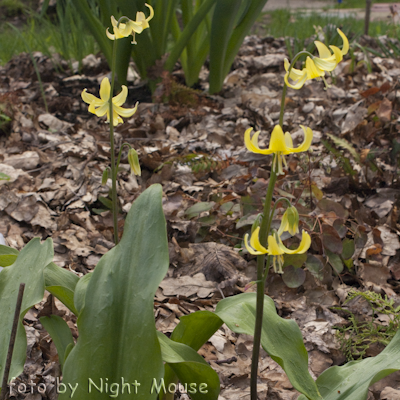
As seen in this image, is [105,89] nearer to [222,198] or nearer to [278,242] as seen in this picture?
[278,242]

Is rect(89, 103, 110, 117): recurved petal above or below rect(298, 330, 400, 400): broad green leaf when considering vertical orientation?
above

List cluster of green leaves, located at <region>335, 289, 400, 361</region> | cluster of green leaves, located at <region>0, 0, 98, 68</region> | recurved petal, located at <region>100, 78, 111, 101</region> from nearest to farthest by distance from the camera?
→ 1. recurved petal, located at <region>100, 78, 111, 101</region>
2. cluster of green leaves, located at <region>335, 289, 400, 361</region>
3. cluster of green leaves, located at <region>0, 0, 98, 68</region>

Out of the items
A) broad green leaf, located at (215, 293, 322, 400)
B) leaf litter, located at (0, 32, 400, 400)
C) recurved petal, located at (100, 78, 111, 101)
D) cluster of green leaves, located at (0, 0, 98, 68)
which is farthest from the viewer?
cluster of green leaves, located at (0, 0, 98, 68)

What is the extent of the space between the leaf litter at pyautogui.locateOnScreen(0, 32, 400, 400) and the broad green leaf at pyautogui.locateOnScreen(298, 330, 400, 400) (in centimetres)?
29

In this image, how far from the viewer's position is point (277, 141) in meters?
0.91

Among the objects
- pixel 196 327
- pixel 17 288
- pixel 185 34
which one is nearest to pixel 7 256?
pixel 17 288

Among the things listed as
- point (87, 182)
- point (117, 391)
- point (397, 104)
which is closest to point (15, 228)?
point (87, 182)

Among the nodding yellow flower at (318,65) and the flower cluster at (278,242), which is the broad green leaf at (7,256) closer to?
the flower cluster at (278,242)

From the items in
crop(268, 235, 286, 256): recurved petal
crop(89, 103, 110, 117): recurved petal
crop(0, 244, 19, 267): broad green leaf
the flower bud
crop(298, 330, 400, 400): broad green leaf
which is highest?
crop(89, 103, 110, 117): recurved petal

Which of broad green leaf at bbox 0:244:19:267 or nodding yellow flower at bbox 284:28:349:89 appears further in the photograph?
broad green leaf at bbox 0:244:19:267

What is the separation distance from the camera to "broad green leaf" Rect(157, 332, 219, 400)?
41.8 inches

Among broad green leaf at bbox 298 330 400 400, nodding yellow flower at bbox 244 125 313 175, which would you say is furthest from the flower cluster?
broad green leaf at bbox 298 330 400 400

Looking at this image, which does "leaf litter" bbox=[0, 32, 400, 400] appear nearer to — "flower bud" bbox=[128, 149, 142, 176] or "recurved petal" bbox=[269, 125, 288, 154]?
"flower bud" bbox=[128, 149, 142, 176]

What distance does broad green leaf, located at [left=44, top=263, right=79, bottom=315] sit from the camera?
121cm
